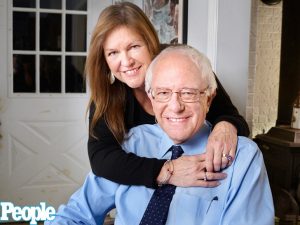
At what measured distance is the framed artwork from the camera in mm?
2156

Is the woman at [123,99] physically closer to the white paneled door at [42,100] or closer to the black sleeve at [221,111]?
the black sleeve at [221,111]

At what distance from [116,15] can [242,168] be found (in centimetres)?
76

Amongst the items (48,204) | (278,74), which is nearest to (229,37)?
(278,74)

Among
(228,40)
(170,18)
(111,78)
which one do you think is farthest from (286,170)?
(111,78)

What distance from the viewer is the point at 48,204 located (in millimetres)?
3631

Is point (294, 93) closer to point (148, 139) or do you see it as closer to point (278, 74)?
point (278, 74)

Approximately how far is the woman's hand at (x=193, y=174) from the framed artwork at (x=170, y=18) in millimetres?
1097

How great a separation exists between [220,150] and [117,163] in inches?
14.7

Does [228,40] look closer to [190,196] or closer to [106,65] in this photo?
[106,65]

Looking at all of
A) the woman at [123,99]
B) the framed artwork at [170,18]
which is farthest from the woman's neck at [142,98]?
the framed artwork at [170,18]

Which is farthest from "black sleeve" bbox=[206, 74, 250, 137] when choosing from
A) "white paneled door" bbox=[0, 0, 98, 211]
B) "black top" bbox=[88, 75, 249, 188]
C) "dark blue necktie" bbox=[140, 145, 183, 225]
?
"white paneled door" bbox=[0, 0, 98, 211]

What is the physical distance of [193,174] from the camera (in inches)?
46.9

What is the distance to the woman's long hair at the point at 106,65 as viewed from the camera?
1.46 metres

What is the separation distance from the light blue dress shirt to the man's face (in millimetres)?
107
